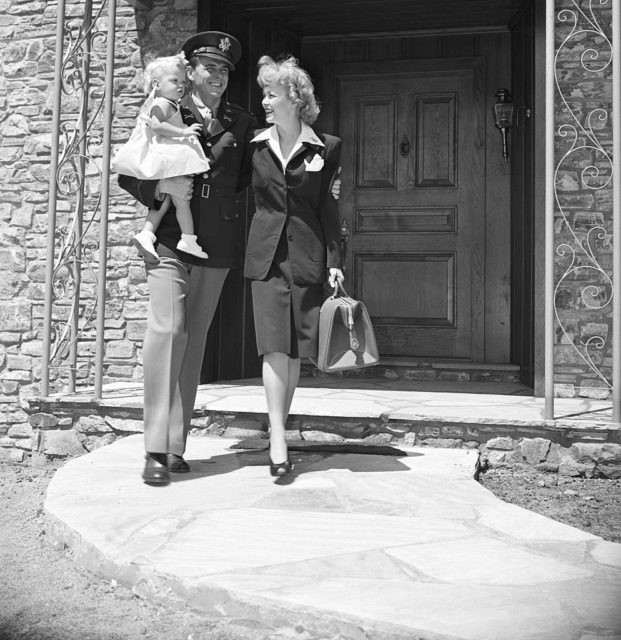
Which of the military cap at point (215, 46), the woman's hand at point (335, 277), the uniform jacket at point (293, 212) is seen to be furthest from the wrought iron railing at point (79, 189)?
the woman's hand at point (335, 277)

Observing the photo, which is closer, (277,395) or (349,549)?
(349,549)

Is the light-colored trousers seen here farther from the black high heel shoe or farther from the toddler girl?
the black high heel shoe

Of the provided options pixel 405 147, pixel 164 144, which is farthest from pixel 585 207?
pixel 164 144

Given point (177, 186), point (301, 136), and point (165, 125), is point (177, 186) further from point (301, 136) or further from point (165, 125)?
point (301, 136)

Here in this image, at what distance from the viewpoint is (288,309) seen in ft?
11.4

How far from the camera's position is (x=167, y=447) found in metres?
3.51

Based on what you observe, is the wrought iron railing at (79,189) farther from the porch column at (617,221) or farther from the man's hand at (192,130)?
the porch column at (617,221)

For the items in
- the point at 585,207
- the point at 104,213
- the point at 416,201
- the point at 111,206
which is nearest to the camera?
the point at 104,213

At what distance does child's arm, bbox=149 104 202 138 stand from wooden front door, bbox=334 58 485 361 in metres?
3.67

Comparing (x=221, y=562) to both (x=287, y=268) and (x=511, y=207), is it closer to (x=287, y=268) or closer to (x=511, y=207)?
(x=287, y=268)

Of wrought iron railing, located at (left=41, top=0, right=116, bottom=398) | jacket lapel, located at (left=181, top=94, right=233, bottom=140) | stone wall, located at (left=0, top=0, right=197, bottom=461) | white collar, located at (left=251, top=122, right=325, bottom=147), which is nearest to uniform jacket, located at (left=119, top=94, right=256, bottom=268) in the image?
jacket lapel, located at (left=181, top=94, right=233, bottom=140)

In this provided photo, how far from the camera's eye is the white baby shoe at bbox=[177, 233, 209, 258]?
3410mm

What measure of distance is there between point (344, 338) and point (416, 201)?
147 inches

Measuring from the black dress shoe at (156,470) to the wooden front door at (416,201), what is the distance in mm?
3616
